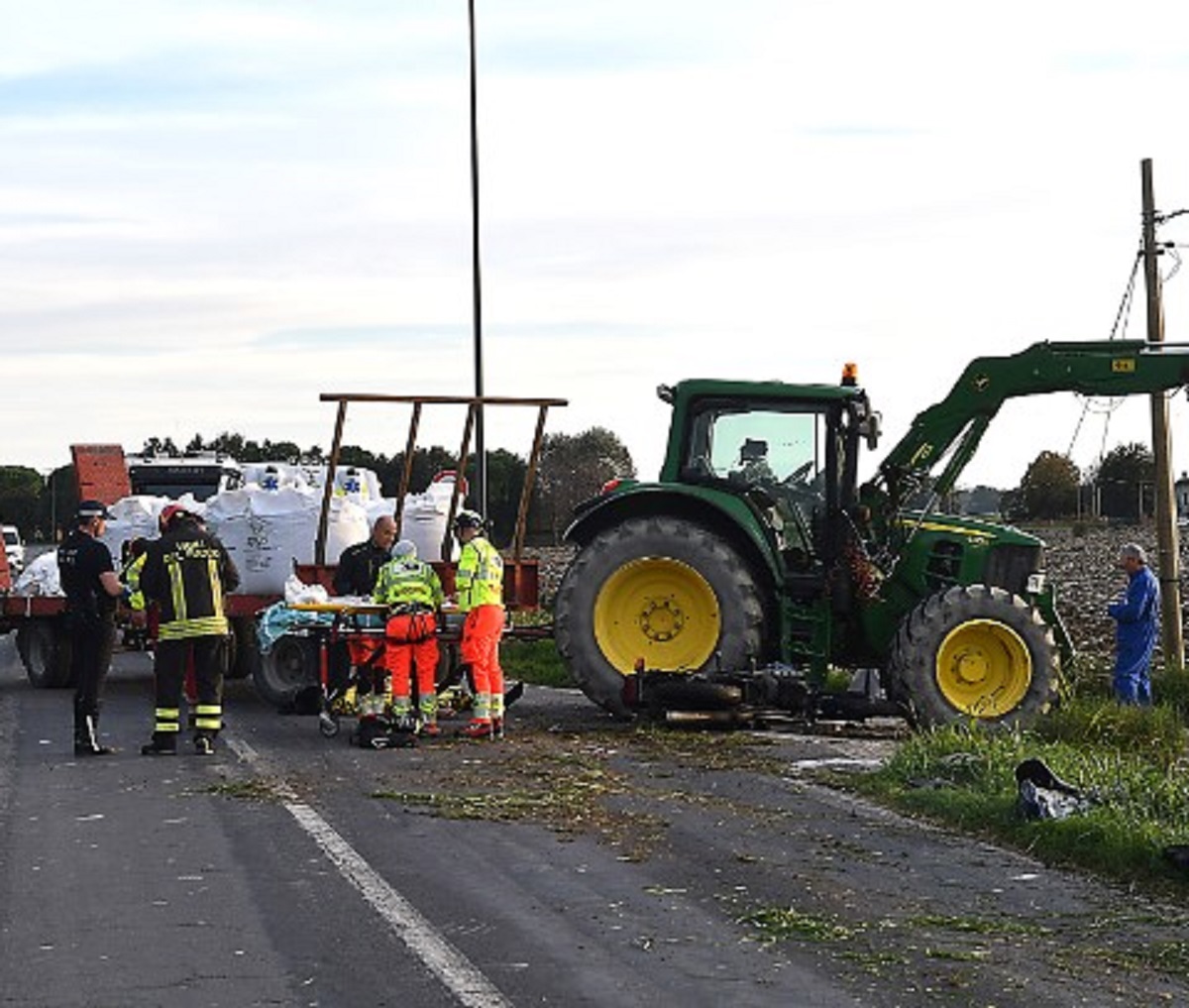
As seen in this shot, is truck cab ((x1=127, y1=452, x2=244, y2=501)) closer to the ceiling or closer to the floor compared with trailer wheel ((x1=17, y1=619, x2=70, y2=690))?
closer to the ceiling

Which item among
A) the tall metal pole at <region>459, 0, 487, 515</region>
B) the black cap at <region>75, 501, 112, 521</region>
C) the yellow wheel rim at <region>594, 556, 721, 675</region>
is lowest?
the yellow wheel rim at <region>594, 556, 721, 675</region>

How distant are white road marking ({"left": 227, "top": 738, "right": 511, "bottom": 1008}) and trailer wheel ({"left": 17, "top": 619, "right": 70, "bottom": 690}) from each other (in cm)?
1049

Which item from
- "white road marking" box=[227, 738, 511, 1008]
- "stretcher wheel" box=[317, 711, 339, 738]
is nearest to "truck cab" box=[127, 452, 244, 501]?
"stretcher wheel" box=[317, 711, 339, 738]

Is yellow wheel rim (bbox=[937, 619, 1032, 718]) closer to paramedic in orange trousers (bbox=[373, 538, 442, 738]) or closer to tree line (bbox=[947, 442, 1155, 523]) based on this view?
paramedic in orange trousers (bbox=[373, 538, 442, 738])

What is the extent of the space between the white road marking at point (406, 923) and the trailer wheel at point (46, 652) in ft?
34.4

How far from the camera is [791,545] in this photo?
55.2ft

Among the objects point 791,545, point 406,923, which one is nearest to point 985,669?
point 791,545

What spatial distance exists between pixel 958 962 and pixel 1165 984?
29.9 inches

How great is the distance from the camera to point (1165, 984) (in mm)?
8102

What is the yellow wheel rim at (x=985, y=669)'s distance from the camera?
16.2m

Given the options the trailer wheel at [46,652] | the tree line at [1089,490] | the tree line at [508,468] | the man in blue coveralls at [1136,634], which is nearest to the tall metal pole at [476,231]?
the tree line at [508,468]

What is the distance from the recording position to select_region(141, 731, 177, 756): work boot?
15334 mm

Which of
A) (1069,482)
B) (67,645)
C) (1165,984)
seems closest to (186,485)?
(67,645)

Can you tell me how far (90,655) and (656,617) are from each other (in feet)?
13.9
